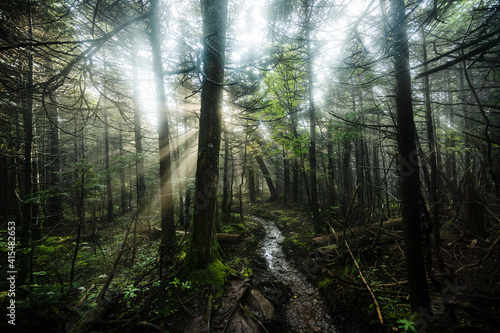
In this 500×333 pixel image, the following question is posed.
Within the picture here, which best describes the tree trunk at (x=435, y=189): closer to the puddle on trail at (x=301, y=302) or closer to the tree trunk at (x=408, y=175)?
the tree trunk at (x=408, y=175)

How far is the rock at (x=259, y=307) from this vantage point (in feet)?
13.0

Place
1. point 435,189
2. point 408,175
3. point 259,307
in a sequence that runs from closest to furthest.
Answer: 1. point 408,175
2. point 259,307
3. point 435,189

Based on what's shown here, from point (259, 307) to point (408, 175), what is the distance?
3.96 meters

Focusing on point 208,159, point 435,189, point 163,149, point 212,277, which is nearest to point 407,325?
point 212,277

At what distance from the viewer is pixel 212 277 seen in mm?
4539

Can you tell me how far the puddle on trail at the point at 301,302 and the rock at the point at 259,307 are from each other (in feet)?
1.98

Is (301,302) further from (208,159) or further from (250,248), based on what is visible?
(208,159)

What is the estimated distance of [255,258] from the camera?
24.4ft

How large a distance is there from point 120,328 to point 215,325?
Result: 159 centimetres

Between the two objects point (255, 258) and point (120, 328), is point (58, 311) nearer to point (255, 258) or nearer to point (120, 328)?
point (120, 328)

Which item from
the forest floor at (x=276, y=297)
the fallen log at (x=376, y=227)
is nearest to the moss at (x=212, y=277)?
the forest floor at (x=276, y=297)

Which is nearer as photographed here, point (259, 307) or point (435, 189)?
point (259, 307)

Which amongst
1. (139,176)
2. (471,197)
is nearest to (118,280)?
(139,176)

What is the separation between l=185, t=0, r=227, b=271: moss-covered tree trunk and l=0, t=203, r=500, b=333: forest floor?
0.59 meters
